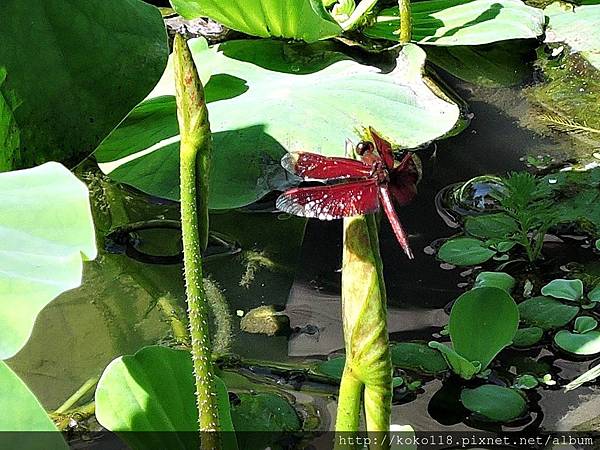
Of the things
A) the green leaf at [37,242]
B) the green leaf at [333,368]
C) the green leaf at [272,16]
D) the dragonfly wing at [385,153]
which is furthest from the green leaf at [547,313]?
the green leaf at [272,16]

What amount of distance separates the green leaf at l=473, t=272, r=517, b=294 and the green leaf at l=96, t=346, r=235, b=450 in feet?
1.38

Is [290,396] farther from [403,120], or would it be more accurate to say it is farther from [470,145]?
[470,145]

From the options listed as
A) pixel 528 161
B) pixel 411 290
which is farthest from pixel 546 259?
pixel 528 161

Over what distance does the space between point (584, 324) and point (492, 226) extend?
25 cm

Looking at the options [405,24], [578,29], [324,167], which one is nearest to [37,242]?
[324,167]

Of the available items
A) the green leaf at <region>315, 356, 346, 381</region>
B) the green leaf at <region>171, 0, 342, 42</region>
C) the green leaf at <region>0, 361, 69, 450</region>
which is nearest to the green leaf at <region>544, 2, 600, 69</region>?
the green leaf at <region>171, 0, 342, 42</region>

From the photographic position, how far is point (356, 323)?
67cm

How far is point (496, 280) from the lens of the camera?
1.17 m

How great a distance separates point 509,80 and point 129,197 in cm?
82

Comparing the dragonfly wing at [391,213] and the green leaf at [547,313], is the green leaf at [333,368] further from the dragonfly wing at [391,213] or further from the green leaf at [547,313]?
the dragonfly wing at [391,213]

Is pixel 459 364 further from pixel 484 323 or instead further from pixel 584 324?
pixel 584 324

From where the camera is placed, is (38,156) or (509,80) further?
(509,80)

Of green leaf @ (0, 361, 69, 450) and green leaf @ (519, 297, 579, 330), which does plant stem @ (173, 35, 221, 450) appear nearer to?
green leaf @ (0, 361, 69, 450)

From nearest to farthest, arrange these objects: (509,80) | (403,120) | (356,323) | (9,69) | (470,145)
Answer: (356,323)
(9,69)
(403,120)
(470,145)
(509,80)
